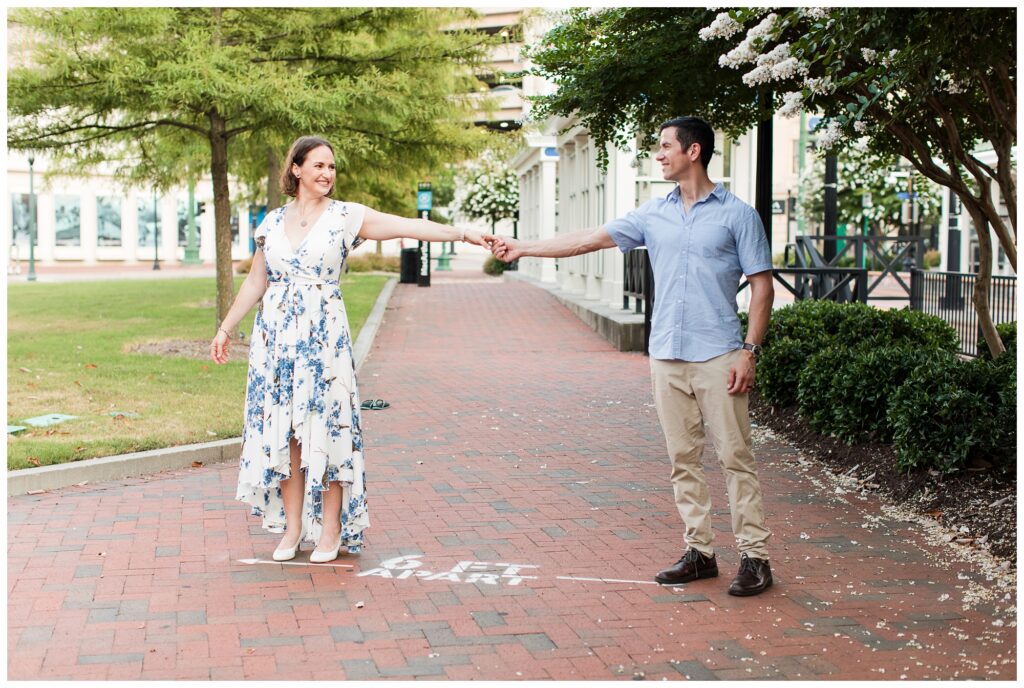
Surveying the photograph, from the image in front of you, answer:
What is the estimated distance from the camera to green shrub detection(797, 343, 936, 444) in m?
7.46

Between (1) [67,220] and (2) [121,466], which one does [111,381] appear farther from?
(1) [67,220]

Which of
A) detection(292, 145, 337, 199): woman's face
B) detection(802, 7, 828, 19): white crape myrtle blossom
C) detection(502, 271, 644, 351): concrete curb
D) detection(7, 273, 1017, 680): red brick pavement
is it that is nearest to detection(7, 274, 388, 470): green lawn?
detection(7, 273, 1017, 680): red brick pavement

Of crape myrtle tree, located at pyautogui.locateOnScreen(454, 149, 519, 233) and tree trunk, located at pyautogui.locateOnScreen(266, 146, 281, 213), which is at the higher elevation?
crape myrtle tree, located at pyautogui.locateOnScreen(454, 149, 519, 233)

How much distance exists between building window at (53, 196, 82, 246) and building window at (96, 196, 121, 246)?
118cm

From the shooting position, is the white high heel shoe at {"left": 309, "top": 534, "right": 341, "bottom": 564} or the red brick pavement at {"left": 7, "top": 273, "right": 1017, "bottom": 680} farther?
the white high heel shoe at {"left": 309, "top": 534, "right": 341, "bottom": 564}

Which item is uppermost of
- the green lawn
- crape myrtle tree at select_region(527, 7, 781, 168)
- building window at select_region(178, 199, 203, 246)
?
building window at select_region(178, 199, 203, 246)

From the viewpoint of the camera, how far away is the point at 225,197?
591 inches

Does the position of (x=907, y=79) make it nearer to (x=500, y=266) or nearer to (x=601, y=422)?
(x=601, y=422)

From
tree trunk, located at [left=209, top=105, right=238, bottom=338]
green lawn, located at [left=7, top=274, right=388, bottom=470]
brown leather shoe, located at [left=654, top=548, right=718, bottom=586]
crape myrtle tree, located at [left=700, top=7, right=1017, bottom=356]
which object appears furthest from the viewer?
tree trunk, located at [left=209, top=105, right=238, bottom=338]

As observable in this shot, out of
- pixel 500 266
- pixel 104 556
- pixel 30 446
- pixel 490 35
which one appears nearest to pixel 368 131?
pixel 490 35

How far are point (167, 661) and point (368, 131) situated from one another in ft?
38.2

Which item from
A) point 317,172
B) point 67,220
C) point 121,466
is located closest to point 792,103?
point 317,172

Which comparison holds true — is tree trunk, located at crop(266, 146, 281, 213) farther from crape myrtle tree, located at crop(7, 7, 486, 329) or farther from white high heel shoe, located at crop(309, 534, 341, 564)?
white high heel shoe, located at crop(309, 534, 341, 564)

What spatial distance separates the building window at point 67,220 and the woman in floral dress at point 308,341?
201 ft
